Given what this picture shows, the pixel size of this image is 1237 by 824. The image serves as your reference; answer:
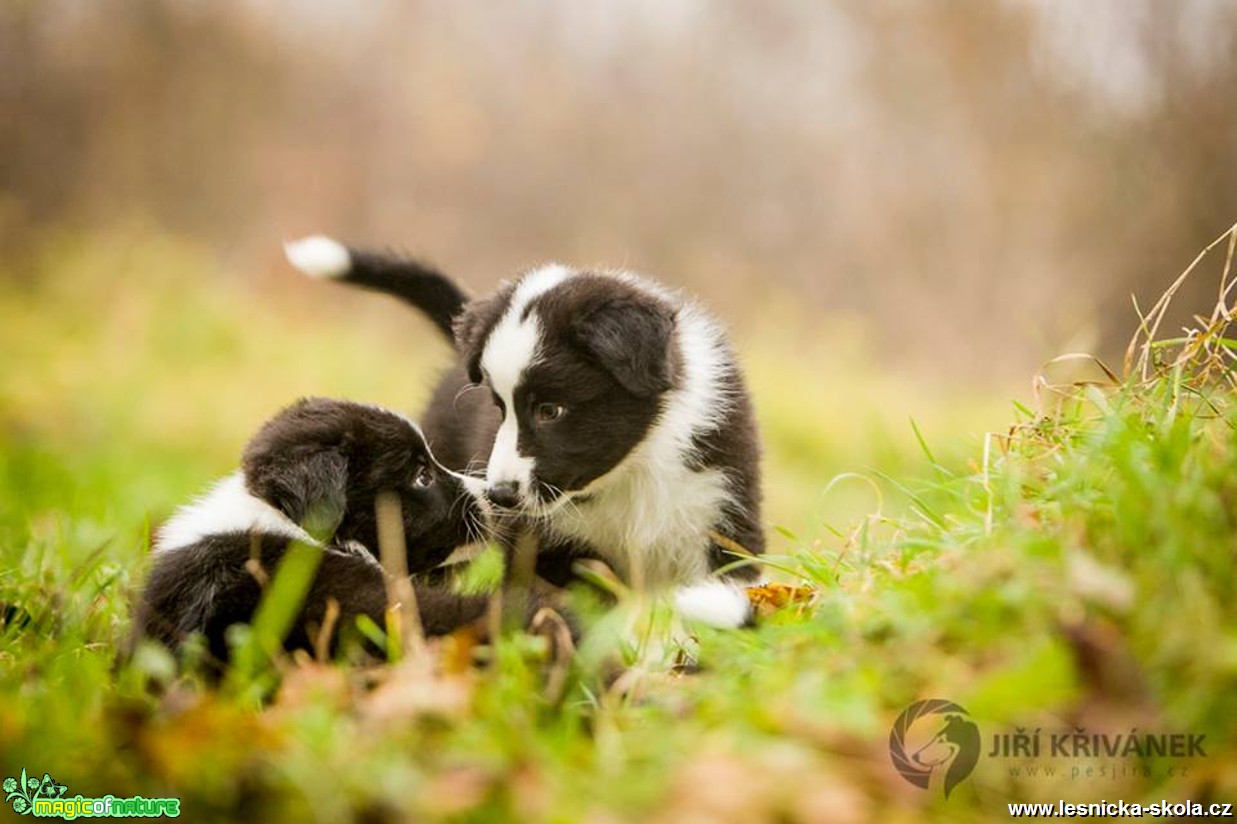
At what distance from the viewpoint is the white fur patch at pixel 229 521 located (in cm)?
274

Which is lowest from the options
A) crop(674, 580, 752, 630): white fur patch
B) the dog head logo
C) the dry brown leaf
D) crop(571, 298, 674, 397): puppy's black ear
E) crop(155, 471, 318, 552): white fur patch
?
the dog head logo

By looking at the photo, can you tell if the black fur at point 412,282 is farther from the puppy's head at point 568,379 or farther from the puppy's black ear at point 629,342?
the puppy's black ear at point 629,342

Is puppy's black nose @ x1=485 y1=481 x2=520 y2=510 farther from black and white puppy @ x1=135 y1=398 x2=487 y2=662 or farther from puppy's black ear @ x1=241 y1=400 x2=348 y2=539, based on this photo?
puppy's black ear @ x1=241 y1=400 x2=348 y2=539

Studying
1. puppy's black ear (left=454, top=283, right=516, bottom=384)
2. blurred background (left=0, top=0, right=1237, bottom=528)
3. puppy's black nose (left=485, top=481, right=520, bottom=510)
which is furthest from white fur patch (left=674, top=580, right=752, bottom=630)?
blurred background (left=0, top=0, right=1237, bottom=528)

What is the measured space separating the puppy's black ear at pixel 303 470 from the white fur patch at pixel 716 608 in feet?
2.95

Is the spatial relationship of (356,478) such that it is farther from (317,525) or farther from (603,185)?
(603,185)

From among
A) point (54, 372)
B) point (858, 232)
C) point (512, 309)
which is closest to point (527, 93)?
point (858, 232)

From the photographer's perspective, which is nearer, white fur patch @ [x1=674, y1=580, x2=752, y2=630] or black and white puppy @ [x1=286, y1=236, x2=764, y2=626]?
white fur patch @ [x1=674, y1=580, x2=752, y2=630]

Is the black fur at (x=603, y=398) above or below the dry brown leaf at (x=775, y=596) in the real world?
above

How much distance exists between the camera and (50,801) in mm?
1709

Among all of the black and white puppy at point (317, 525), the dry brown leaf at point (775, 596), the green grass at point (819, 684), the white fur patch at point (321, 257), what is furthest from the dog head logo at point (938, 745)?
the white fur patch at point (321, 257)

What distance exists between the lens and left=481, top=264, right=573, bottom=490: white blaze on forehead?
3.18 m

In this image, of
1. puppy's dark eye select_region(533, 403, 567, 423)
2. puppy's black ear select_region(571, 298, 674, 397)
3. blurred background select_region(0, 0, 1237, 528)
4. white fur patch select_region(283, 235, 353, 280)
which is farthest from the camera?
blurred background select_region(0, 0, 1237, 528)

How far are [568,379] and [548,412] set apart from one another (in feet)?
0.43
